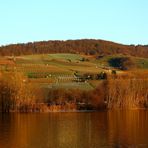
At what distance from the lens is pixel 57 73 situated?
92.8 m

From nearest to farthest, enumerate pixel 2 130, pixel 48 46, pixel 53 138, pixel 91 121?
pixel 53 138 → pixel 2 130 → pixel 91 121 → pixel 48 46

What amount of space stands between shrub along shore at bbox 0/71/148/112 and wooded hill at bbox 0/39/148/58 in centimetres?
4941

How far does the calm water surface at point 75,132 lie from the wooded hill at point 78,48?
226ft

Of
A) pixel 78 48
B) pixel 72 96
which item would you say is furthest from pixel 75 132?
pixel 78 48

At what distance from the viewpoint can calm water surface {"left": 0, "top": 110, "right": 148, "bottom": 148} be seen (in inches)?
1502

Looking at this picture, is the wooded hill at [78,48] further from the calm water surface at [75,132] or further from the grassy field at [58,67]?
the calm water surface at [75,132]

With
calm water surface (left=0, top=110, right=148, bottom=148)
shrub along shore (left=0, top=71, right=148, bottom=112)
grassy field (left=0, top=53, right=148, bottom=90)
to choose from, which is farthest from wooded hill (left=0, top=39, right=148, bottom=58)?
calm water surface (left=0, top=110, right=148, bottom=148)

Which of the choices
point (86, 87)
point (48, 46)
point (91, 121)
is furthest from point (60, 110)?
point (48, 46)

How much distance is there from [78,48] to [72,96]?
58403 mm

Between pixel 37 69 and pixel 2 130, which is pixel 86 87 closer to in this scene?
pixel 37 69

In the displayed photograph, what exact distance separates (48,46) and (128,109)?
65194mm

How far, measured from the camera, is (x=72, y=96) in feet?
253

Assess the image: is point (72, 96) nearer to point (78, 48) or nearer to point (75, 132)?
point (75, 132)

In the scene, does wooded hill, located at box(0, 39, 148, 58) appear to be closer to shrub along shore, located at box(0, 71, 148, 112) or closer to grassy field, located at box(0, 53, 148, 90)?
grassy field, located at box(0, 53, 148, 90)
